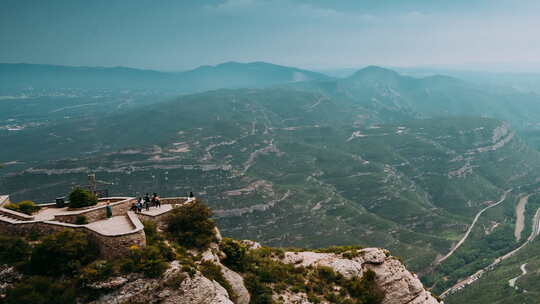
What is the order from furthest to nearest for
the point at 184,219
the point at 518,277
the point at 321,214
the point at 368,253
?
the point at 321,214 → the point at 518,277 → the point at 368,253 → the point at 184,219

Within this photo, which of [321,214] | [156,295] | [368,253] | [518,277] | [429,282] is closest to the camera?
[156,295]

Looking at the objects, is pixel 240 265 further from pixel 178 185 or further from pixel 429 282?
pixel 178 185

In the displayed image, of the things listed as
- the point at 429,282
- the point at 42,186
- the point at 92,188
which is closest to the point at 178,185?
the point at 42,186

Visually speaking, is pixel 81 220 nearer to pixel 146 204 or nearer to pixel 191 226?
pixel 146 204

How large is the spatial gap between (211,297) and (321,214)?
535 feet

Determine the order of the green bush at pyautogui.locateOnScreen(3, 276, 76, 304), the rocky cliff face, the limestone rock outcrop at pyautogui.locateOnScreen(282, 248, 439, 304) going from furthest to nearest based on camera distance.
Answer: the limestone rock outcrop at pyautogui.locateOnScreen(282, 248, 439, 304) → the rocky cliff face → the green bush at pyautogui.locateOnScreen(3, 276, 76, 304)

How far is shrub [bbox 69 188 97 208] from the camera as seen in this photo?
108 ft

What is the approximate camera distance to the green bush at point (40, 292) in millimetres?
21953

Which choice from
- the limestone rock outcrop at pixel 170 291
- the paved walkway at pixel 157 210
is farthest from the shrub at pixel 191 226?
the limestone rock outcrop at pixel 170 291

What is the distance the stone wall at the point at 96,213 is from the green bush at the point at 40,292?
6.50m

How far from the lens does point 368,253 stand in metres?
42.4

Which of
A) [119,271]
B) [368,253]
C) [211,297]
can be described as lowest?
[368,253]

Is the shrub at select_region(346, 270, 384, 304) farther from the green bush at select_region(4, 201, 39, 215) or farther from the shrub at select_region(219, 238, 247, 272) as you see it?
the green bush at select_region(4, 201, 39, 215)

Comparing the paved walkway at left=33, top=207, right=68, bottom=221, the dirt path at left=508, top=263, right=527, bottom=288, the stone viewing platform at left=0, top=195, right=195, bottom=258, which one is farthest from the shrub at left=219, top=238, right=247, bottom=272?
the dirt path at left=508, top=263, right=527, bottom=288
